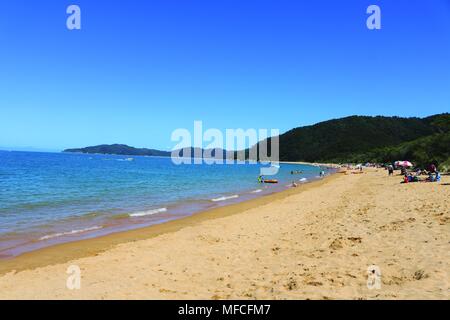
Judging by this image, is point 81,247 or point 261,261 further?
point 81,247

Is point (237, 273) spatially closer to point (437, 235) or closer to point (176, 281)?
point (176, 281)

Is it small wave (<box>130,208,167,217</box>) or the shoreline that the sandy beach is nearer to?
the shoreline

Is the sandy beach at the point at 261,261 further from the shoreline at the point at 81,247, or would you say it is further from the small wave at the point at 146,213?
the small wave at the point at 146,213

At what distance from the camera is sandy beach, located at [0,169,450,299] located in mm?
7188

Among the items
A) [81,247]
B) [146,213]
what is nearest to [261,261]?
[81,247]

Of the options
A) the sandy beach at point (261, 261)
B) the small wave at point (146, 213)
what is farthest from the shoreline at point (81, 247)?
the small wave at point (146, 213)

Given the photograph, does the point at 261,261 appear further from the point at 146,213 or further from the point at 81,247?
the point at 146,213

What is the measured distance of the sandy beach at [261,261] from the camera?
23.6 ft

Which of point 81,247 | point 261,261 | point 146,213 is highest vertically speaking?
point 261,261

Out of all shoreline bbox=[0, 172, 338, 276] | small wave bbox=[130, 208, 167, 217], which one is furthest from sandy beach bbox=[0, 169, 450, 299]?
small wave bbox=[130, 208, 167, 217]

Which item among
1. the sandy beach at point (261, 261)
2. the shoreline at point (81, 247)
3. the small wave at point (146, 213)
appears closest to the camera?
the sandy beach at point (261, 261)

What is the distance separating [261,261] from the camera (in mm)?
9914

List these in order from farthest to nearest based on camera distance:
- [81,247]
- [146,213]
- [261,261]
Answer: [146,213], [81,247], [261,261]
